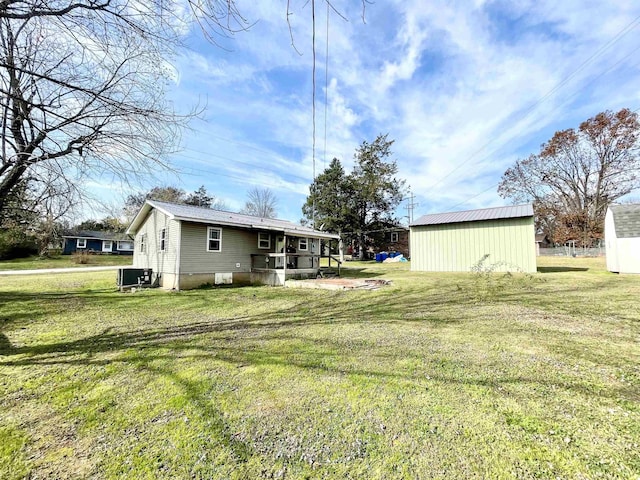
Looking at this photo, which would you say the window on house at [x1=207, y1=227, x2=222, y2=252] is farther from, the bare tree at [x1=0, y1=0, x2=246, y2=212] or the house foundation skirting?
the bare tree at [x1=0, y1=0, x2=246, y2=212]

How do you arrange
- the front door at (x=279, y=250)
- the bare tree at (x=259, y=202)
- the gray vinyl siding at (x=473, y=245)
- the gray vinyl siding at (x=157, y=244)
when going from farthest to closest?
the bare tree at (x=259, y=202), the gray vinyl siding at (x=473, y=245), the front door at (x=279, y=250), the gray vinyl siding at (x=157, y=244)

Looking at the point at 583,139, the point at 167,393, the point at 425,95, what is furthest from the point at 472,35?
the point at 583,139

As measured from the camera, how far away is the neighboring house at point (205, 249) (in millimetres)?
11320

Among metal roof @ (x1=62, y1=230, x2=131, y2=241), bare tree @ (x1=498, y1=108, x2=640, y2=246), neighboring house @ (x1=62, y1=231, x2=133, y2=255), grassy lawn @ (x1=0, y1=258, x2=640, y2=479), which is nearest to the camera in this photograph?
grassy lawn @ (x1=0, y1=258, x2=640, y2=479)

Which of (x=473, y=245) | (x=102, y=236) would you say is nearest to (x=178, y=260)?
(x=473, y=245)

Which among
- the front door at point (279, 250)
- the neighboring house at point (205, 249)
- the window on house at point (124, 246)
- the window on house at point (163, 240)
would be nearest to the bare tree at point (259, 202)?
the window on house at point (124, 246)

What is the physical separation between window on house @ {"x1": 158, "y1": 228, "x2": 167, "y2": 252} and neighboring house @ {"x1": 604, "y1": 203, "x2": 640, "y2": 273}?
67.3ft

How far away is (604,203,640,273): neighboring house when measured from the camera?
12.7 metres

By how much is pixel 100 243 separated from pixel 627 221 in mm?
47728

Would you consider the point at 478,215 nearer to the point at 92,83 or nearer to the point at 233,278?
the point at 233,278

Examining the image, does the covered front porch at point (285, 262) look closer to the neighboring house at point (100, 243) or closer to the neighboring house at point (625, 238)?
the neighboring house at point (625, 238)

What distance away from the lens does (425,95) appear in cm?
1470

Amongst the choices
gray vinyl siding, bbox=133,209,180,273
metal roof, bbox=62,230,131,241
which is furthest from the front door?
metal roof, bbox=62,230,131,241

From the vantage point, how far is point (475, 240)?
1584 cm
